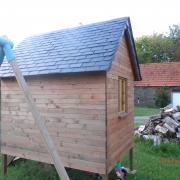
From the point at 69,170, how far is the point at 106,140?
275cm

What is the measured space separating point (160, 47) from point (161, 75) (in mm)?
18471

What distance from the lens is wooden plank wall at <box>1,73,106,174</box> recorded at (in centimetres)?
580

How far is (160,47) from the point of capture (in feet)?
151

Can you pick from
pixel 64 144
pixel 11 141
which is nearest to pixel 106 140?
pixel 64 144

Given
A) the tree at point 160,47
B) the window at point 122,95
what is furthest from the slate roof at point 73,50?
the tree at point 160,47

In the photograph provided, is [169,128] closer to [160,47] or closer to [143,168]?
[143,168]

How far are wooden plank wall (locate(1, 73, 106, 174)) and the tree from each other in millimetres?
39526

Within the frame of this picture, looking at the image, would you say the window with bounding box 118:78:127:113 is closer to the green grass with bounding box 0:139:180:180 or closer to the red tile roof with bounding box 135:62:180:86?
the green grass with bounding box 0:139:180:180

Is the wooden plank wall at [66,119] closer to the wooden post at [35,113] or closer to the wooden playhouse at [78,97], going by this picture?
the wooden playhouse at [78,97]

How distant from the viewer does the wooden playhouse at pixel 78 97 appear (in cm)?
580

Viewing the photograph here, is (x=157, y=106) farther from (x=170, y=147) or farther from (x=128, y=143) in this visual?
(x=128, y=143)

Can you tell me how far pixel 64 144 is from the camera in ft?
20.6

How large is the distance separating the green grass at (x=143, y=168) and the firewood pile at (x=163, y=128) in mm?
716

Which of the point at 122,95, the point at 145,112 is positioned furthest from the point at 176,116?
the point at 145,112
